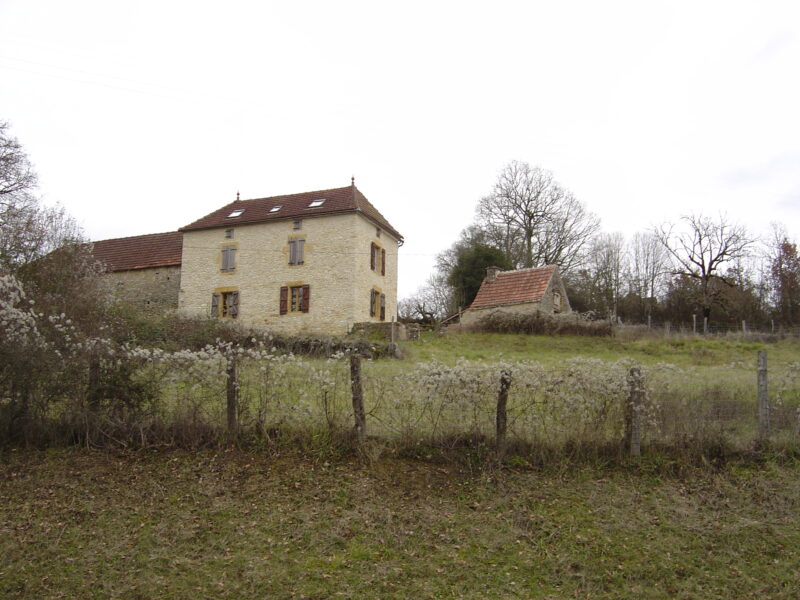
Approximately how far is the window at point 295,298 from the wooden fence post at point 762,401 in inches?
740

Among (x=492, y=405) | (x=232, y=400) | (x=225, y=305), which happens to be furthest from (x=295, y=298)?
(x=492, y=405)

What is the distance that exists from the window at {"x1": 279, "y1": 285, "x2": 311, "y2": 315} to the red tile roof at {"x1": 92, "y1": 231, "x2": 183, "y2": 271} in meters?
6.29

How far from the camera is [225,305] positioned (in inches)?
1070

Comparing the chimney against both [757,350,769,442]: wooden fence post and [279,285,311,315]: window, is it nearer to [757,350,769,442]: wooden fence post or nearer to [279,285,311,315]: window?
[279,285,311,315]: window

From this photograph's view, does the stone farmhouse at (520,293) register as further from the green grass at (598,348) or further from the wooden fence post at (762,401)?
the wooden fence post at (762,401)

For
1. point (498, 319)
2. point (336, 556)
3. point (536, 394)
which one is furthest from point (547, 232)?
point (336, 556)

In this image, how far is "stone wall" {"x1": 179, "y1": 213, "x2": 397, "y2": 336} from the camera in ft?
82.8

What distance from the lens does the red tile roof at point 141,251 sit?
29734 mm

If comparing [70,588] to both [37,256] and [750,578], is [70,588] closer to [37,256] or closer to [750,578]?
[750,578]

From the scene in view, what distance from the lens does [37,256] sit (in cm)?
1612

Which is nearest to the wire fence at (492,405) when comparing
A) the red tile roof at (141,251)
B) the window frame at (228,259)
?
the window frame at (228,259)

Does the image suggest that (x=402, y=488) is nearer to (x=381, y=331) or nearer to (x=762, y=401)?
(x=762, y=401)

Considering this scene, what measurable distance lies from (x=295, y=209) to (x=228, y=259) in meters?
3.60

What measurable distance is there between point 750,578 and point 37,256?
16478 mm
